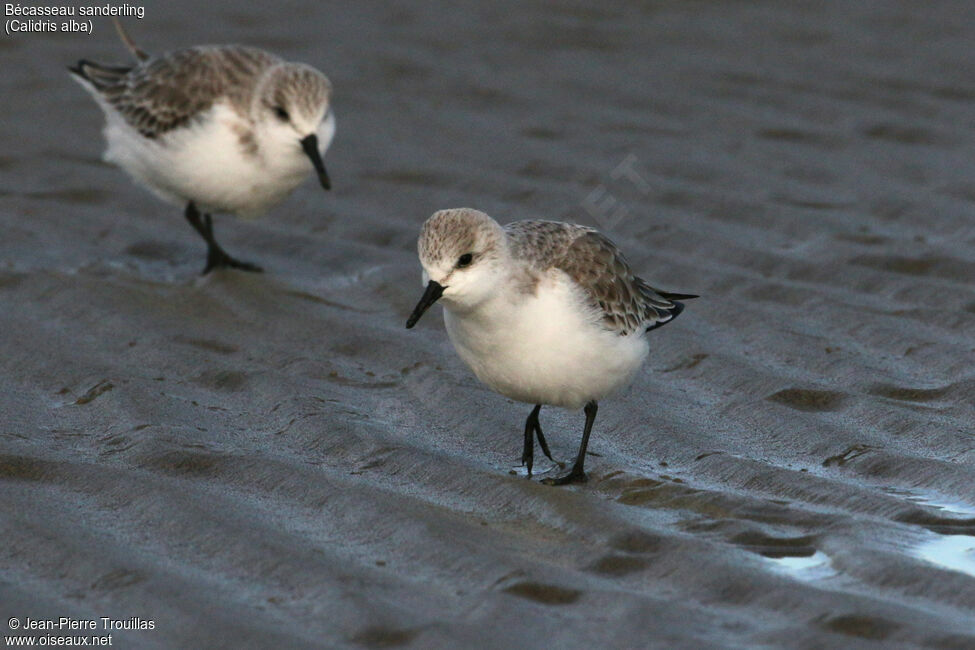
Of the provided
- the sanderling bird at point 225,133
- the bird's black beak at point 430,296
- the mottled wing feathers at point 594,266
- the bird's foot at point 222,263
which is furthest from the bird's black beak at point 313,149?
the bird's black beak at point 430,296

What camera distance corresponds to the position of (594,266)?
229 inches

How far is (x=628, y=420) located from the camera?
6180 millimetres

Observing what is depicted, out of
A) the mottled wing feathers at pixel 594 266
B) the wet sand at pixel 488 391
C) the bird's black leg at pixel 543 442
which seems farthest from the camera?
the bird's black leg at pixel 543 442

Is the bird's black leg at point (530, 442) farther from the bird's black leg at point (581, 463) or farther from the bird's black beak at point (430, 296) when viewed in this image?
the bird's black beak at point (430, 296)

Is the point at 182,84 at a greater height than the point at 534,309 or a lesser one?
greater

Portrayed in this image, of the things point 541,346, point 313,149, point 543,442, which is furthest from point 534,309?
point 313,149

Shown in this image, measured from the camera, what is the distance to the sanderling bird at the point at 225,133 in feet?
26.5

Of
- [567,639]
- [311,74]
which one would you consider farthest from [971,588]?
[311,74]

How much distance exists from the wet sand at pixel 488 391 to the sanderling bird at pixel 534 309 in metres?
0.37

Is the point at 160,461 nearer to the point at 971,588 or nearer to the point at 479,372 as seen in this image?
the point at 479,372

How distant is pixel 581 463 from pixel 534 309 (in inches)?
26.6

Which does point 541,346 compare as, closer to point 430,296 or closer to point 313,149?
point 430,296

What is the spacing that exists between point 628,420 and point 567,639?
2.07 metres

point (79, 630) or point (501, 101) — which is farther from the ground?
point (501, 101)
